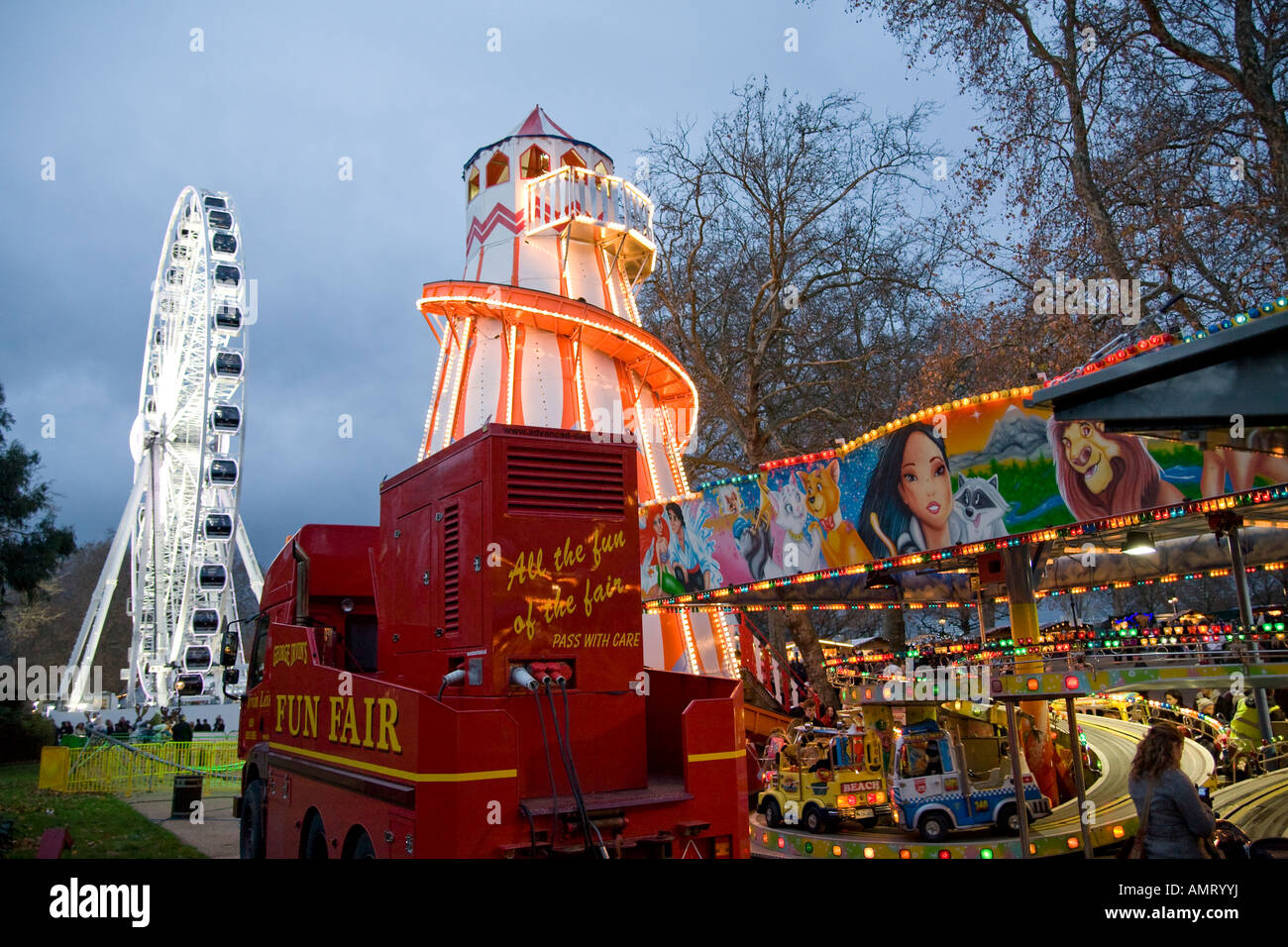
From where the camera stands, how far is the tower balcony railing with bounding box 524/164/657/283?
24422 millimetres

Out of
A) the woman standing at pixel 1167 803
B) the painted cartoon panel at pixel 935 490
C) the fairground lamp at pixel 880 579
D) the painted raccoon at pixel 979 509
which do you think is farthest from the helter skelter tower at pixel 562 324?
the woman standing at pixel 1167 803

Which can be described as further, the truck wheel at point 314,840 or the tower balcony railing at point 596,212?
the tower balcony railing at point 596,212

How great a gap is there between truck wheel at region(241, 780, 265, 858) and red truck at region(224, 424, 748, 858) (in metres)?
0.95

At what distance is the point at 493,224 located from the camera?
24.8 m

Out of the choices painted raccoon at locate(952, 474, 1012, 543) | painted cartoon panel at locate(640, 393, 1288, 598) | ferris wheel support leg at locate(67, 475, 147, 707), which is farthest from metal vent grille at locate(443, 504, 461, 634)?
ferris wheel support leg at locate(67, 475, 147, 707)

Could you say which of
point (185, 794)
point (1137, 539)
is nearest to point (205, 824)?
point (185, 794)

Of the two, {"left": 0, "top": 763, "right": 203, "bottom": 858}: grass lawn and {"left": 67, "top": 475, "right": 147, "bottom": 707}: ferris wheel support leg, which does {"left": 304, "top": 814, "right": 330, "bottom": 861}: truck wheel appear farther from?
{"left": 67, "top": 475, "right": 147, "bottom": 707}: ferris wheel support leg

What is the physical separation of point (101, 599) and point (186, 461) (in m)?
9.82

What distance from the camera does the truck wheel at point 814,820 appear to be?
13469 millimetres

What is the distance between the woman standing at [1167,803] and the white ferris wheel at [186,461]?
3668 cm

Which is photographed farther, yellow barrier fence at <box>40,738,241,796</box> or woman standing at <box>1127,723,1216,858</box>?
yellow barrier fence at <box>40,738,241,796</box>

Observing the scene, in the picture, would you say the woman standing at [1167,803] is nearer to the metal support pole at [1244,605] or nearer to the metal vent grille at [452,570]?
the metal vent grille at [452,570]

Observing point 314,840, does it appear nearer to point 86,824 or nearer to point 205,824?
point 205,824
